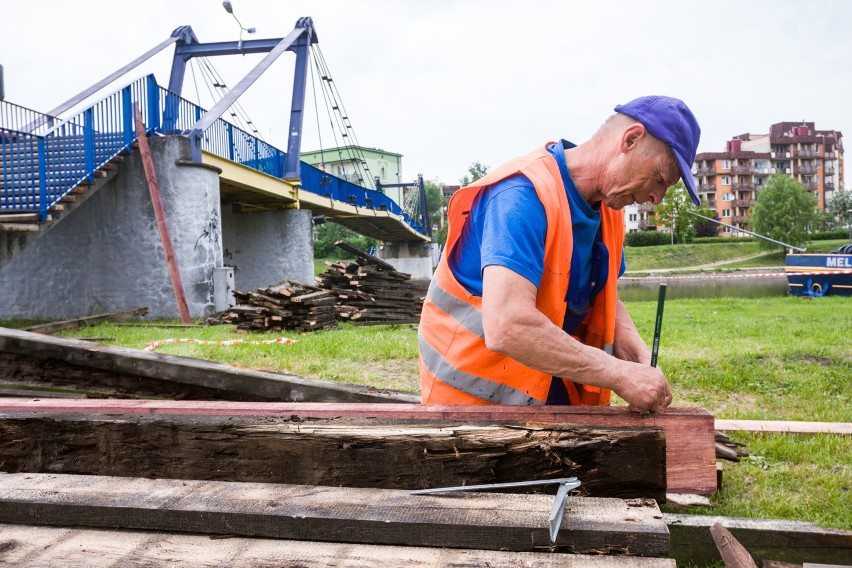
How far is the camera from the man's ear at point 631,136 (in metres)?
2.06

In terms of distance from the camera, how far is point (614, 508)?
1.29 m

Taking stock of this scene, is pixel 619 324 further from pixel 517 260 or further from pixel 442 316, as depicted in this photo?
pixel 517 260

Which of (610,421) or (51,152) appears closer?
(610,421)

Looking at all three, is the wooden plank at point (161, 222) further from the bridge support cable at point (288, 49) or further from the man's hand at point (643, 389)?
the man's hand at point (643, 389)

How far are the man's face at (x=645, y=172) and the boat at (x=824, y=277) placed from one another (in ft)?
87.3

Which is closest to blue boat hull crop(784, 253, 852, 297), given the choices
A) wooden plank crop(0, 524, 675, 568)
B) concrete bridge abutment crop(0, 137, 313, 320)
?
concrete bridge abutment crop(0, 137, 313, 320)

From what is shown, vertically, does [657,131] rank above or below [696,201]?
above

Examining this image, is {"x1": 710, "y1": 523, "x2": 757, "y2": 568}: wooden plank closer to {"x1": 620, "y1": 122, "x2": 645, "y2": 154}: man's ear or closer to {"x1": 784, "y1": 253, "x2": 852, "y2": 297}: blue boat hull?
{"x1": 620, "y1": 122, "x2": 645, "y2": 154}: man's ear

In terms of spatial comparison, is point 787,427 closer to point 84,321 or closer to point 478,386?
point 478,386

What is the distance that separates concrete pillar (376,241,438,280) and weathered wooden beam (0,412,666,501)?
1979 inches

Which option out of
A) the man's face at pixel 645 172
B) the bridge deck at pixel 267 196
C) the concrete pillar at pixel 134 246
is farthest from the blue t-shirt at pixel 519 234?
the bridge deck at pixel 267 196

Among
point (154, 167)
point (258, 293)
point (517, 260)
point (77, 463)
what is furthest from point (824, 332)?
point (154, 167)

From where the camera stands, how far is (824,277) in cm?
2578

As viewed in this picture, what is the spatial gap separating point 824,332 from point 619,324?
31.8 ft
